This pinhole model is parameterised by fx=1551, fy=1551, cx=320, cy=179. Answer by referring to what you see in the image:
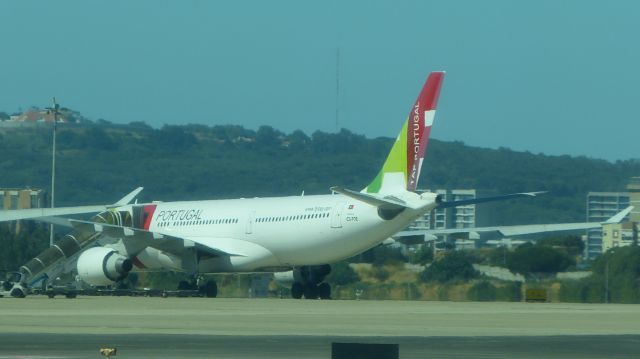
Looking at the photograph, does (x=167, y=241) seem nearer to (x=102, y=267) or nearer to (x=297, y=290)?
(x=102, y=267)

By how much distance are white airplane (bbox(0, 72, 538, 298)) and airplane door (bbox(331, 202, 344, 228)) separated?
3 cm

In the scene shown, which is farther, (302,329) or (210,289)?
(210,289)

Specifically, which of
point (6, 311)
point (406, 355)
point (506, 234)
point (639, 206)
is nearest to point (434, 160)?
point (639, 206)

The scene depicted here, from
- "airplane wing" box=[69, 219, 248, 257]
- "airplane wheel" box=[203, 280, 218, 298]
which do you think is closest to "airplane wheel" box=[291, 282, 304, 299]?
"airplane wing" box=[69, 219, 248, 257]

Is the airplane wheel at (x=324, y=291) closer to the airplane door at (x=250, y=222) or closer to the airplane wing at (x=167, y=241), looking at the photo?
the airplane wing at (x=167, y=241)

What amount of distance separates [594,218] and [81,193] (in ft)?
172

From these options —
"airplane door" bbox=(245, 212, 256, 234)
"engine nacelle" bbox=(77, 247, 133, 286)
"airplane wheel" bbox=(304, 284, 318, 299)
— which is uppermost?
"airplane door" bbox=(245, 212, 256, 234)

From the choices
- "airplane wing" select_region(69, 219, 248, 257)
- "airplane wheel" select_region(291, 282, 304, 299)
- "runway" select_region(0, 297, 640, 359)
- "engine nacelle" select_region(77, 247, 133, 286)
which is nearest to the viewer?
"runway" select_region(0, 297, 640, 359)

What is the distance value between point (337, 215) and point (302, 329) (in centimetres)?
1891

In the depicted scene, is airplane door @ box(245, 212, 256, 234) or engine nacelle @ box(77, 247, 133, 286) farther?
airplane door @ box(245, 212, 256, 234)

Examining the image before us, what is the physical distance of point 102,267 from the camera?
5194 centimetres

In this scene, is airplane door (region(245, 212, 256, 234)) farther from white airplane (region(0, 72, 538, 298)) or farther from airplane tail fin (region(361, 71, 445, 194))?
airplane tail fin (region(361, 71, 445, 194))

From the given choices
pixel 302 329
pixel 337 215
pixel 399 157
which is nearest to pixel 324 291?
pixel 337 215

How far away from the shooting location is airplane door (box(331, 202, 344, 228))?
49312mm
